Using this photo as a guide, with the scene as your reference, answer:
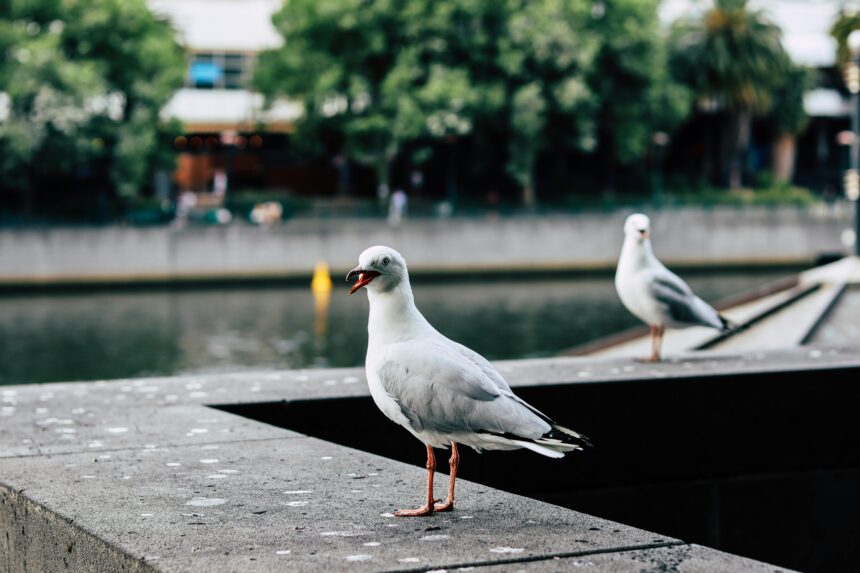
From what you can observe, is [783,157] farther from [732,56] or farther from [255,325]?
[255,325]

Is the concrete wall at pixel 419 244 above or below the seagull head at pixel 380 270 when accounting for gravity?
below

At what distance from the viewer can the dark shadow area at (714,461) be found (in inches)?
380

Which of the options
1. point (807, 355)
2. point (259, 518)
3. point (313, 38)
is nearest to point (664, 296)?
point (807, 355)

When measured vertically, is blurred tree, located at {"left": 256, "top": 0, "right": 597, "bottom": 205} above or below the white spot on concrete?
above

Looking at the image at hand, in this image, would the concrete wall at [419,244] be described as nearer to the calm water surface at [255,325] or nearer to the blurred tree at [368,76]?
the calm water surface at [255,325]

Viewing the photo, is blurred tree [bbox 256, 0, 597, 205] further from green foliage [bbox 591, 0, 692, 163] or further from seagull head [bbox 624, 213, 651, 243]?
seagull head [bbox 624, 213, 651, 243]

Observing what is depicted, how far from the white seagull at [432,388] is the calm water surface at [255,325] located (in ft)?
78.9

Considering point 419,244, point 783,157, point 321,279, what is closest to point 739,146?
point 783,157

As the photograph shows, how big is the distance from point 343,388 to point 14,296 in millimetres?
48081

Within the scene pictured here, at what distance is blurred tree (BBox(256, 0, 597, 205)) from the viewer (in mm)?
62062

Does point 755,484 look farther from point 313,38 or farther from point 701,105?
point 701,105

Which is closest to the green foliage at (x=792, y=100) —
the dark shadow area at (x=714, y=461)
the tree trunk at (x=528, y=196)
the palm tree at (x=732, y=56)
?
the palm tree at (x=732, y=56)

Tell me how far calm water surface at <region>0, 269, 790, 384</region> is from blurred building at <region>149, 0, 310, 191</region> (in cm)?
2052

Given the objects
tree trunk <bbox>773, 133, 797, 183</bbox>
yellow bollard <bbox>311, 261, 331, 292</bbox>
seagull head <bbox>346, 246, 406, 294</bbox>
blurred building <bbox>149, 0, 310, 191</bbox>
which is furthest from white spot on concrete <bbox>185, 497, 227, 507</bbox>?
tree trunk <bbox>773, 133, 797, 183</bbox>
